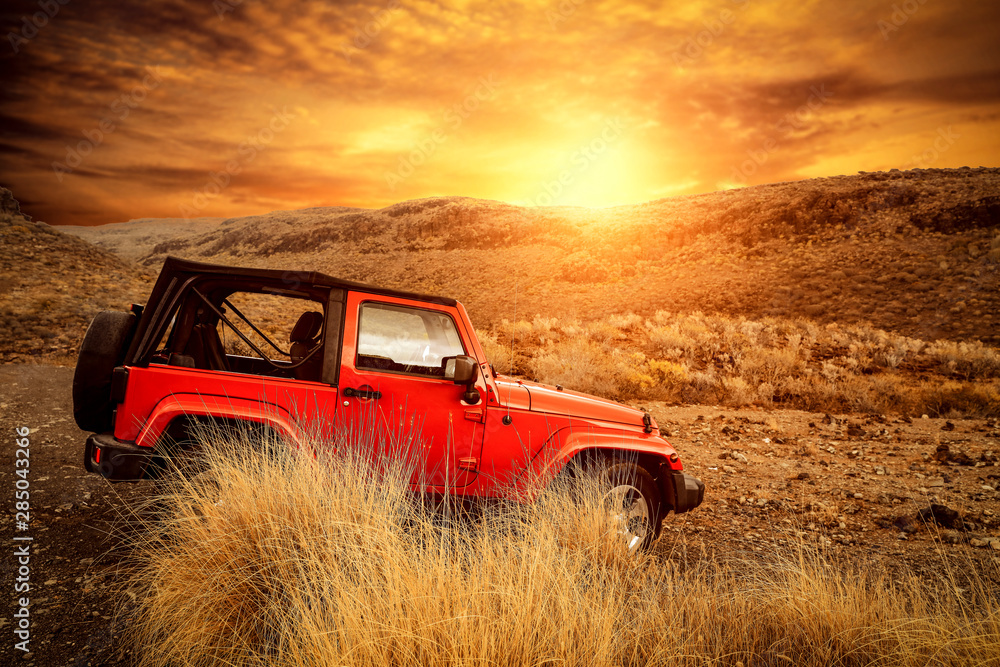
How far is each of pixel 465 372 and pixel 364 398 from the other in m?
0.78

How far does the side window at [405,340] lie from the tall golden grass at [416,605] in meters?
0.87

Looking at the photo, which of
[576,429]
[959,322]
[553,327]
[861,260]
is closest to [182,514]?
[576,429]

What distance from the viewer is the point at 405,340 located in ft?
13.6

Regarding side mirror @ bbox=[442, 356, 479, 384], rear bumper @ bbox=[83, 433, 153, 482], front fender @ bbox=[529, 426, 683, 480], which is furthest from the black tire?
rear bumper @ bbox=[83, 433, 153, 482]

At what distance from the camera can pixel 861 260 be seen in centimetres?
3250

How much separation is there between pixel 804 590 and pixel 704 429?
6811 millimetres

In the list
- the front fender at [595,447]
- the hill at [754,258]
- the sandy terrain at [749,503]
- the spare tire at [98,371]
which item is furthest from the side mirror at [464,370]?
the hill at [754,258]

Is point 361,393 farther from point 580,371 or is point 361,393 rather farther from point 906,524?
point 580,371

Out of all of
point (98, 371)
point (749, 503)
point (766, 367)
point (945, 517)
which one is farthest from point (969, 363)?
point (98, 371)

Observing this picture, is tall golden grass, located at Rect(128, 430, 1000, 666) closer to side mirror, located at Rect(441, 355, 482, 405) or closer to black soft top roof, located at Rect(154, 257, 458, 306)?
side mirror, located at Rect(441, 355, 482, 405)

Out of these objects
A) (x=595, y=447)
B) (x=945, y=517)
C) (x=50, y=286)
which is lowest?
(x=945, y=517)

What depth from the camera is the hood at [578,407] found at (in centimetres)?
404

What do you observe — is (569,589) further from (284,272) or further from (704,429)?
(704,429)

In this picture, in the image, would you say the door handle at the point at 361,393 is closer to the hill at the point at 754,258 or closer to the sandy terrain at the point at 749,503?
the sandy terrain at the point at 749,503
